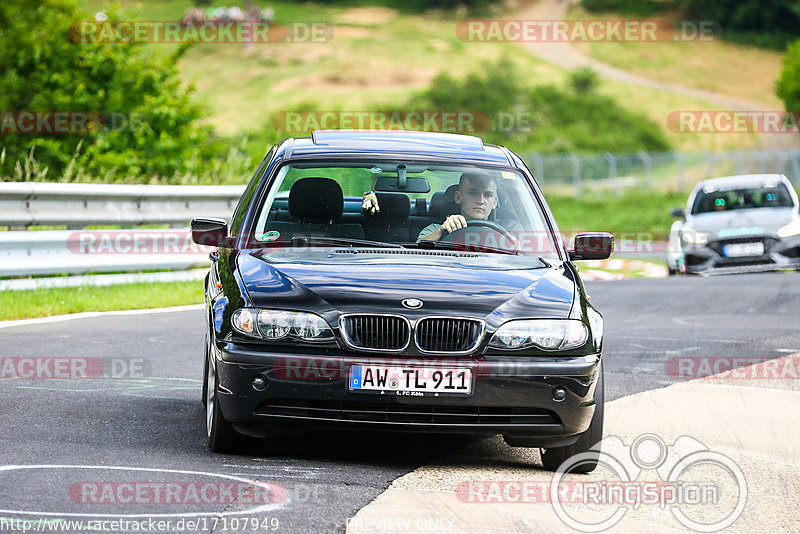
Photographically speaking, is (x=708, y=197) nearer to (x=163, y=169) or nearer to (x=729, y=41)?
(x=163, y=169)

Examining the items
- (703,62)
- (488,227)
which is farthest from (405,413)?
(703,62)

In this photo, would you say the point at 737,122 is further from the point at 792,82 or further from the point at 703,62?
the point at 703,62

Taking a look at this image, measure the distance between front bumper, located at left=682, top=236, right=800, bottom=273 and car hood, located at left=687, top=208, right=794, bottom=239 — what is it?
0.11 m

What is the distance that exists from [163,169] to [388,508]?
1808 centimetres

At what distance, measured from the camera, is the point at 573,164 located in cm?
4725

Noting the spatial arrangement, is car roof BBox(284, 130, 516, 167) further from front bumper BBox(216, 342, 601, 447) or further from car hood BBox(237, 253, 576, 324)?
front bumper BBox(216, 342, 601, 447)

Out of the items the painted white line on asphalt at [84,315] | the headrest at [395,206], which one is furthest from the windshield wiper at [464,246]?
the painted white line on asphalt at [84,315]

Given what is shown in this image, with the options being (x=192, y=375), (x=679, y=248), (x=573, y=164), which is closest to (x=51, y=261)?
(x=192, y=375)

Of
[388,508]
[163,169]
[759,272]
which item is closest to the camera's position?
[388,508]

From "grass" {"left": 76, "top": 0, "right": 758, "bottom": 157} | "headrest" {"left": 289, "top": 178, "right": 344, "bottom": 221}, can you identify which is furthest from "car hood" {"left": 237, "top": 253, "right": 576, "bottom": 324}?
"grass" {"left": 76, "top": 0, "right": 758, "bottom": 157}

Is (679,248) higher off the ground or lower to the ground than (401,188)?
lower

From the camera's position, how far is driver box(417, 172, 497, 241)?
720cm

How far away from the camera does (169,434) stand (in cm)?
681

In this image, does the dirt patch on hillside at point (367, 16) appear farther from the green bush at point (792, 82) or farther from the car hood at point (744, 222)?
the car hood at point (744, 222)
